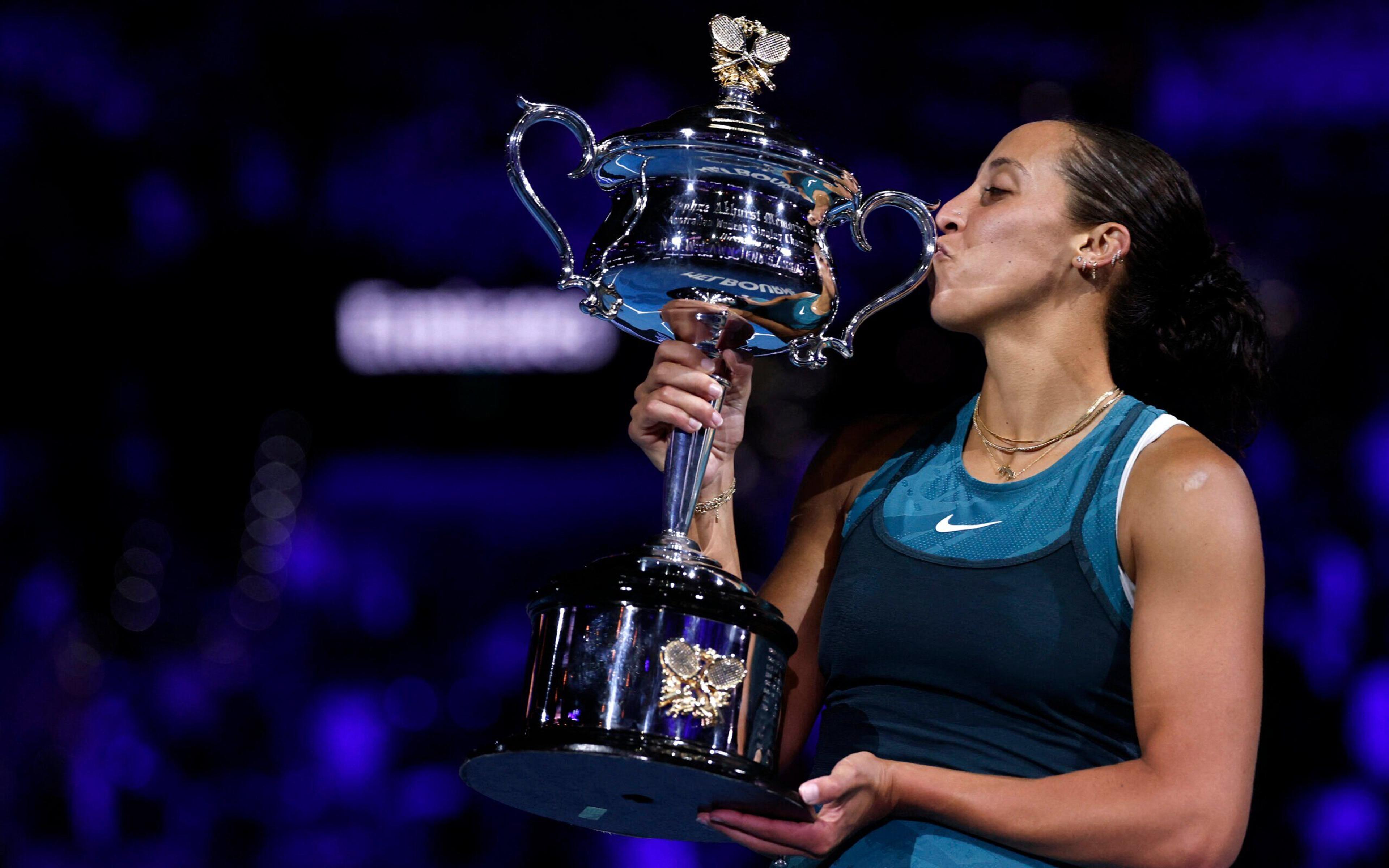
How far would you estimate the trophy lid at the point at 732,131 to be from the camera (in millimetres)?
1300

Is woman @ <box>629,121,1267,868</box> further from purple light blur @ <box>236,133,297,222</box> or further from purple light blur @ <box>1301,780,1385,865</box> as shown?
purple light blur @ <box>236,133,297,222</box>

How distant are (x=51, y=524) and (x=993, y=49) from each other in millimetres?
2072

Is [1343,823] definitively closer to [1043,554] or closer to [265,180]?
[1043,554]

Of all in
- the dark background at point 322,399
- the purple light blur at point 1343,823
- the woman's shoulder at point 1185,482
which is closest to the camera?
the woman's shoulder at point 1185,482

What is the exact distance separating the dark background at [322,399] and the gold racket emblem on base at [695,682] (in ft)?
4.73

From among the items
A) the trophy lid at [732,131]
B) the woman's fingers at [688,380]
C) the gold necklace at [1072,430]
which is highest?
the trophy lid at [732,131]

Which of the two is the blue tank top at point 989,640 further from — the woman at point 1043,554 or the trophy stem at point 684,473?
the trophy stem at point 684,473

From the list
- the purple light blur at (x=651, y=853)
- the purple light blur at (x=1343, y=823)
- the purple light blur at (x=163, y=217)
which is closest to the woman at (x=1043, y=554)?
the purple light blur at (x=1343, y=823)

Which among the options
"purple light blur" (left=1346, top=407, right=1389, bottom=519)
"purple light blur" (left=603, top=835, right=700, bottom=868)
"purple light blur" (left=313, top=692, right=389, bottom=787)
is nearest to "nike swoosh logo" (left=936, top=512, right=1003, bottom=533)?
"purple light blur" (left=1346, top=407, right=1389, bottom=519)

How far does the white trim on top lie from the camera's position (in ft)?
4.15

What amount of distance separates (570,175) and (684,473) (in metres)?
0.30

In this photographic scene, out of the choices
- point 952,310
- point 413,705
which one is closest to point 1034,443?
point 952,310

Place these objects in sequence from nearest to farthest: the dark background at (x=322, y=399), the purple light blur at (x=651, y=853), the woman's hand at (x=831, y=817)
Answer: the woman's hand at (x=831, y=817) → the dark background at (x=322, y=399) → the purple light blur at (x=651, y=853)

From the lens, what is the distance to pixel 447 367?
9.84 feet
